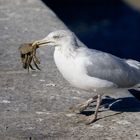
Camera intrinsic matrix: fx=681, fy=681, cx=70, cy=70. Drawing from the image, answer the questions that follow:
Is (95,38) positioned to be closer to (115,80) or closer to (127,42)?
(127,42)

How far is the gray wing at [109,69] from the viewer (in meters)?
4.67

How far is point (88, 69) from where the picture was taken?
15.2ft

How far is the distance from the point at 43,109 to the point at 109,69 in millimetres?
547

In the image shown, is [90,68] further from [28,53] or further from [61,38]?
[28,53]

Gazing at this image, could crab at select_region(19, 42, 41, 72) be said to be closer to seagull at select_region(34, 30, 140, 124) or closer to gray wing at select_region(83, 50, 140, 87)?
seagull at select_region(34, 30, 140, 124)

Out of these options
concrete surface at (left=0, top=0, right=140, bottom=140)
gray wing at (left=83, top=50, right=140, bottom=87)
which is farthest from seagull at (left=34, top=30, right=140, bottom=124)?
concrete surface at (left=0, top=0, right=140, bottom=140)

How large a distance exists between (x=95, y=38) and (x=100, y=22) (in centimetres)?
91

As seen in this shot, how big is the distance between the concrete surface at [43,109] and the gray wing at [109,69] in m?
0.24

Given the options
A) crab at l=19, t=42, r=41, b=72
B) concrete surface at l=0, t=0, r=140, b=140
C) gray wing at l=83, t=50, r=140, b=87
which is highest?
gray wing at l=83, t=50, r=140, b=87

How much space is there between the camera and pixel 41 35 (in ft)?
22.0

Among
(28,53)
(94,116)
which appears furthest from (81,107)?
(28,53)

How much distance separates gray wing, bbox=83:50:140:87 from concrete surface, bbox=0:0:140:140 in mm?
236

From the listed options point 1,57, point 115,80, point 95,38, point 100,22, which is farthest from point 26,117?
point 100,22

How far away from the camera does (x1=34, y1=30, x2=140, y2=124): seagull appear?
15.1 ft
